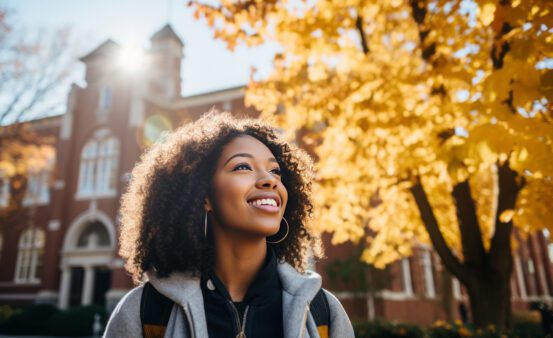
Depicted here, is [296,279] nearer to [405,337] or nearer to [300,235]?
[300,235]

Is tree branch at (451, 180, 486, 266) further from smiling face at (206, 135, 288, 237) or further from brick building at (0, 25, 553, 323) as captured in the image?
brick building at (0, 25, 553, 323)

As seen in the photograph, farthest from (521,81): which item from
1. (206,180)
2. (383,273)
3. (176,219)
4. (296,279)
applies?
(383,273)

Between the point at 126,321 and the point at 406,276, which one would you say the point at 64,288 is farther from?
the point at 126,321

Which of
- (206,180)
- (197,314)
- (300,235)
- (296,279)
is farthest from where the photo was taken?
(300,235)

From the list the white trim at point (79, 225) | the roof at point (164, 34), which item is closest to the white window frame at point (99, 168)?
the white trim at point (79, 225)

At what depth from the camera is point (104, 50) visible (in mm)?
24453

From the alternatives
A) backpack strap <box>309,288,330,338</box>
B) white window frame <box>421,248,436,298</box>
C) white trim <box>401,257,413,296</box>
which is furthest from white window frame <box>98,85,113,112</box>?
backpack strap <box>309,288,330,338</box>

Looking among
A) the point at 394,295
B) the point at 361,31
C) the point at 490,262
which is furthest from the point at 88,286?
the point at 490,262

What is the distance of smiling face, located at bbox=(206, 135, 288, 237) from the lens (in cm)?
204

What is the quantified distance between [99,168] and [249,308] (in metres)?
22.7

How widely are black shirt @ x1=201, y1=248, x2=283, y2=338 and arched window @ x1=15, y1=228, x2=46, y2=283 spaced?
2501cm

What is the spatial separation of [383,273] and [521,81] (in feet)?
48.4

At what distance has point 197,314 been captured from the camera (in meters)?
1.78

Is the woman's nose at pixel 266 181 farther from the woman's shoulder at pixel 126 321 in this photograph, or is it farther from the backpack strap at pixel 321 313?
the woman's shoulder at pixel 126 321
